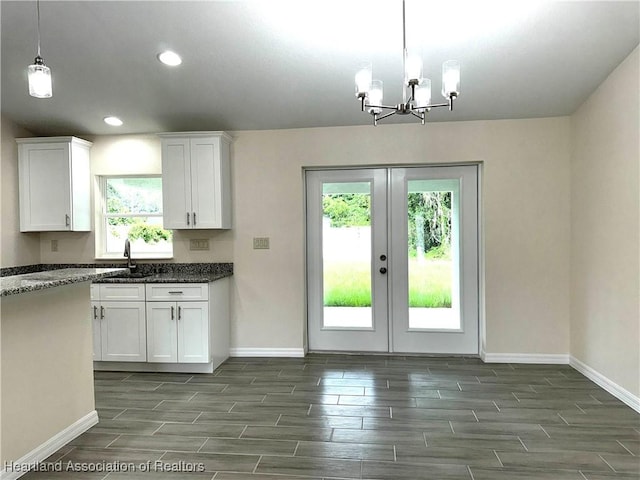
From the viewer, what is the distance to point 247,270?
4.42m

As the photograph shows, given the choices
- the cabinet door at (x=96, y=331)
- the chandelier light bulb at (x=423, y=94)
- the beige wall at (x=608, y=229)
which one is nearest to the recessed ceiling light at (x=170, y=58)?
the chandelier light bulb at (x=423, y=94)

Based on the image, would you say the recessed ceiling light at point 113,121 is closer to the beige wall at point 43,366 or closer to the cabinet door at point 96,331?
the cabinet door at point 96,331

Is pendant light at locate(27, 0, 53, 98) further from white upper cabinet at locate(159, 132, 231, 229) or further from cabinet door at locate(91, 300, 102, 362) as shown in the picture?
cabinet door at locate(91, 300, 102, 362)

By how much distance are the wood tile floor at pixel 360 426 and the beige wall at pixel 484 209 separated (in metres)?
0.52

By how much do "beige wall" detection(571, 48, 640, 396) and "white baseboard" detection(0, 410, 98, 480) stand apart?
3.74 m

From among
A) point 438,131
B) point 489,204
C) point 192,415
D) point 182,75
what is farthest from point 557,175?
point 192,415

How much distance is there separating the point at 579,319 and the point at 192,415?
11.2 feet

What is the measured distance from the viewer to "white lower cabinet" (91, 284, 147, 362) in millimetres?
3924

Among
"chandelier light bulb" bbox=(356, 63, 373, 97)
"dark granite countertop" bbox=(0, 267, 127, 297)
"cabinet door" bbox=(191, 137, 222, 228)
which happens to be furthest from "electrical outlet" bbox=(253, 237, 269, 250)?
"chandelier light bulb" bbox=(356, 63, 373, 97)

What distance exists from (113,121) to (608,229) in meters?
4.57

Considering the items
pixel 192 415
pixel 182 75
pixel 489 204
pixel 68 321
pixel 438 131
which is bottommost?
pixel 192 415

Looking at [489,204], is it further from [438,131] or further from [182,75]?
[182,75]

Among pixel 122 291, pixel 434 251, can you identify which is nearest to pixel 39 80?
pixel 122 291

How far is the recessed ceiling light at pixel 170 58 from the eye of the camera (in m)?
3.13
